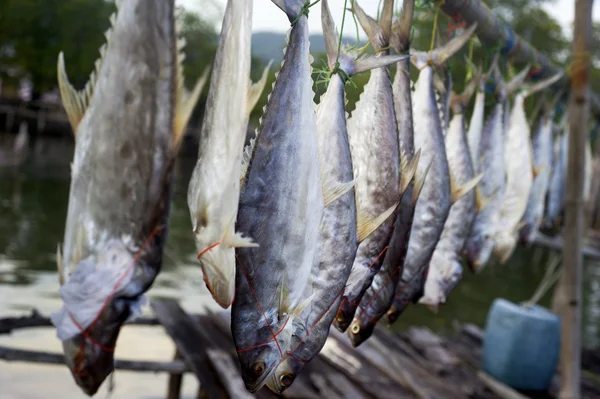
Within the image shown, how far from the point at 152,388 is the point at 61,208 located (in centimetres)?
1402

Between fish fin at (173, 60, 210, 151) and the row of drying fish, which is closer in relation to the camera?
the row of drying fish

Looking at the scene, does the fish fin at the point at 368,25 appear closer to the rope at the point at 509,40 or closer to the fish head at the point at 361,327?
the fish head at the point at 361,327

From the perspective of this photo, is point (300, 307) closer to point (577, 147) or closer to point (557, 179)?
point (577, 147)

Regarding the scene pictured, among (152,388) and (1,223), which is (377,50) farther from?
(1,223)

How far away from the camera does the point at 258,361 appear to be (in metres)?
1.51

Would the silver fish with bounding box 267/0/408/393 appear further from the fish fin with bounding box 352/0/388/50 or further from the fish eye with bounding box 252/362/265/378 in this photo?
the fish fin with bounding box 352/0/388/50

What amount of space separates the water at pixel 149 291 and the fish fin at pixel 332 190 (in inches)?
35.5

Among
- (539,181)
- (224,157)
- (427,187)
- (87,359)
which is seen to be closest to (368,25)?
(427,187)

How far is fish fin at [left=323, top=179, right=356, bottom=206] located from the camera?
1.57 metres

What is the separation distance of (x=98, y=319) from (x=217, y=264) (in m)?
0.48

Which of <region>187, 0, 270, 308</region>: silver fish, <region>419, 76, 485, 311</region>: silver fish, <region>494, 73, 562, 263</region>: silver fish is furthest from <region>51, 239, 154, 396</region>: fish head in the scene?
<region>494, 73, 562, 263</region>: silver fish

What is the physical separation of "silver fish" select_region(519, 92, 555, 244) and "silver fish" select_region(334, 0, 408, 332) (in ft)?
6.62

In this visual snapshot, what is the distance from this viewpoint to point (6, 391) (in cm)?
669

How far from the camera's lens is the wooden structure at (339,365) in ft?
15.6
